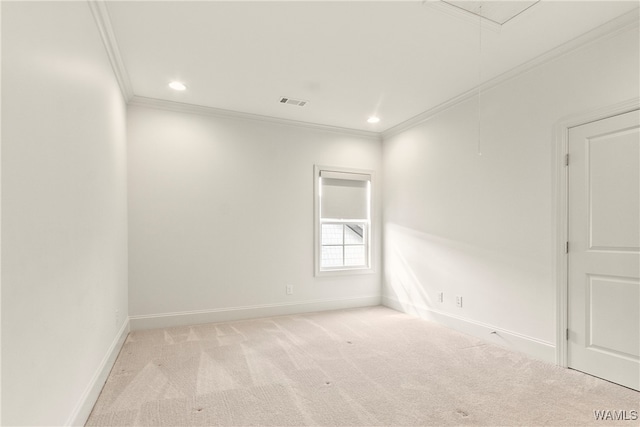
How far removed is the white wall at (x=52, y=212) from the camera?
1.25 m

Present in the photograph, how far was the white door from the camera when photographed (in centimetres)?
251

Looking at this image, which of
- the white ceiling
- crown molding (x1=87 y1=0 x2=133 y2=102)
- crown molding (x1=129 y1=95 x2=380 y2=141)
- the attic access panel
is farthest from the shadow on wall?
crown molding (x1=87 y1=0 x2=133 y2=102)

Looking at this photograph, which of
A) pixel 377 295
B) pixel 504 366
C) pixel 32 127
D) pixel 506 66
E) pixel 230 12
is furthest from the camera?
pixel 377 295

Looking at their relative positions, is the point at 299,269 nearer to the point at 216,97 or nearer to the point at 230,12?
the point at 216,97

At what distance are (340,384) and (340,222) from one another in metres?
2.85

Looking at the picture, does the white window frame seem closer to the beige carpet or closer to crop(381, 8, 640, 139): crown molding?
the beige carpet

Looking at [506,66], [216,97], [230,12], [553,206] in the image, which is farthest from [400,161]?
[230,12]

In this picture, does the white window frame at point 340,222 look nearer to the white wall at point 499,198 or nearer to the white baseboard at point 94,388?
the white wall at point 499,198

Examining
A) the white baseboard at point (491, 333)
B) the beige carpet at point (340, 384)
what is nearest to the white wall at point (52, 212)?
the beige carpet at point (340, 384)

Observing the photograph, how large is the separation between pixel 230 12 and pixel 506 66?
8.47ft

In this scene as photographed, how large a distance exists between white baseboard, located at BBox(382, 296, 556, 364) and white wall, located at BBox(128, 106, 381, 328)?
106 centimetres

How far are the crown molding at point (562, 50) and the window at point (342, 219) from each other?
158cm

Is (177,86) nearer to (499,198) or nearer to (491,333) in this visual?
(499,198)

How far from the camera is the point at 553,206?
3.00 metres
